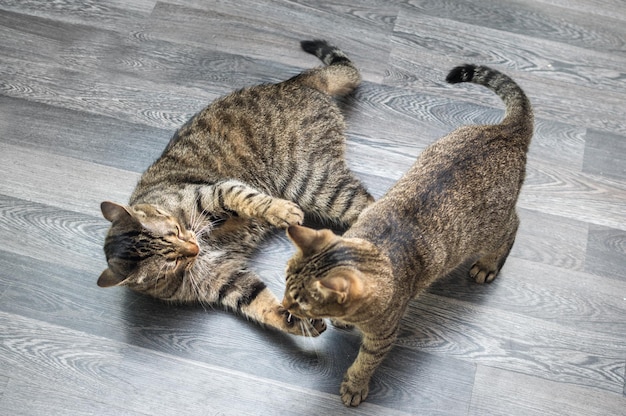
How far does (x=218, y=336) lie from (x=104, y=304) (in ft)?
1.33

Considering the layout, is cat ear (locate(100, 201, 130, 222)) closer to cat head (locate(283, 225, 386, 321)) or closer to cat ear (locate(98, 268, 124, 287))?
cat ear (locate(98, 268, 124, 287))

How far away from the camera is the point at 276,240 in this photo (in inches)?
91.0

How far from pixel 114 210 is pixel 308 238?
2.05 ft

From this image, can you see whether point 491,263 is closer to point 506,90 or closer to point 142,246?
point 506,90

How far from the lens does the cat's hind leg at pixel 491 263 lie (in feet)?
6.81

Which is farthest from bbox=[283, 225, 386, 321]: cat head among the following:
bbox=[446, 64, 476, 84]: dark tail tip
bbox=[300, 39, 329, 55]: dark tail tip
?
bbox=[300, 39, 329, 55]: dark tail tip

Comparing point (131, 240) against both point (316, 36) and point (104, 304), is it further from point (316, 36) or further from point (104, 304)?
point (316, 36)

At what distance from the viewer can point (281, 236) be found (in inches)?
91.4

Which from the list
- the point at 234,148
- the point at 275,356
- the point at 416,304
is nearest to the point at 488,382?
the point at 416,304

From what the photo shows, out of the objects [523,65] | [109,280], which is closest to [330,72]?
[523,65]

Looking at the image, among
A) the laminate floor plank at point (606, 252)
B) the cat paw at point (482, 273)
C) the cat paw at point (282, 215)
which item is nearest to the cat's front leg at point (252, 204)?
the cat paw at point (282, 215)

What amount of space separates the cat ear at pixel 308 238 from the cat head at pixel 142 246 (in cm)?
47

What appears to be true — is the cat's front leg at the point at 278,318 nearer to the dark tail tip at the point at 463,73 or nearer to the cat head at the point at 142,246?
the cat head at the point at 142,246

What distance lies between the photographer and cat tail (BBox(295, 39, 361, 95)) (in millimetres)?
2408
